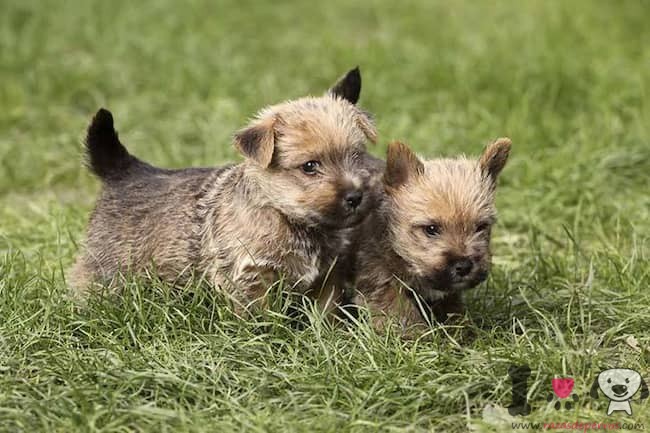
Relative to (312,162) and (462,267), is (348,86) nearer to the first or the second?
(312,162)

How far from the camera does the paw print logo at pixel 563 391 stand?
5.68 meters

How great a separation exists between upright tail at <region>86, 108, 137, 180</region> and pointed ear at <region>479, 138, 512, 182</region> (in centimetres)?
235

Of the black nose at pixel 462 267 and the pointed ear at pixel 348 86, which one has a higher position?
the pointed ear at pixel 348 86

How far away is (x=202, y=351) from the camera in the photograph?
6105 millimetres

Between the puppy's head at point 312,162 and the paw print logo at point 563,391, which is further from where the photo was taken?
the puppy's head at point 312,162

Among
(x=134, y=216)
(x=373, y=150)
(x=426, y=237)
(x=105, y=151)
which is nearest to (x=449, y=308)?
(x=426, y=237)

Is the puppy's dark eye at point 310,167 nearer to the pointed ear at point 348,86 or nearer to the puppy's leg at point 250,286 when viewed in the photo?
the puppy's leg at point 250,286

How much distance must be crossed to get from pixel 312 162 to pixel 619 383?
204 cm

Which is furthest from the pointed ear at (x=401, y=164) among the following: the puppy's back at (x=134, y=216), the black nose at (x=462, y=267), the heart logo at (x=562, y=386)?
the heart logo at (x=562, y=386)

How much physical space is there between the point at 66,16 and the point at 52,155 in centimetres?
326

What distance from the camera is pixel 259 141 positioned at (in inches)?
255

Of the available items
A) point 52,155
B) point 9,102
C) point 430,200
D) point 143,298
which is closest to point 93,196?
point 52,155

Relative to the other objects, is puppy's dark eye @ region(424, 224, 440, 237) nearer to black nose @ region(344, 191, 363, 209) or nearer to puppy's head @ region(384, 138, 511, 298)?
Result: puppy's head @ region(384, 138, 511, 298)

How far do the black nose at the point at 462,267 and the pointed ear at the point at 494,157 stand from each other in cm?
67
